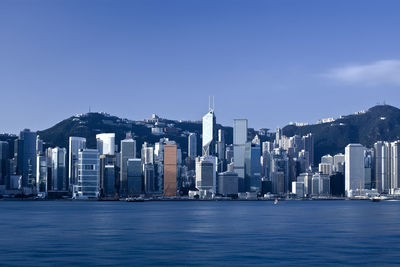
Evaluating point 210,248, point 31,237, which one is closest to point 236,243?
point 210,248

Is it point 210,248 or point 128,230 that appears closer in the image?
point 210,248

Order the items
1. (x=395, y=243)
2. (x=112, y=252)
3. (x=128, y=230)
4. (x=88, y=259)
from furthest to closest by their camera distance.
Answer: (x=128, y=230) < (x=395, y=243) < (x=112, y=252) < (x=88, y=259)

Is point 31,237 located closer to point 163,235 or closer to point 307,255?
point 163,235

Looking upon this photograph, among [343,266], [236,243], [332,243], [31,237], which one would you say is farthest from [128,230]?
[343,266]

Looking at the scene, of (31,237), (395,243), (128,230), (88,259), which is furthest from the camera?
(128,230)

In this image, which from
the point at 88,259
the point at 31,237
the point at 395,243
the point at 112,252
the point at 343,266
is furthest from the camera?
the point at 31,237

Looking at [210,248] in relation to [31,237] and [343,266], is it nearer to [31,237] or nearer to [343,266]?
[343,266]

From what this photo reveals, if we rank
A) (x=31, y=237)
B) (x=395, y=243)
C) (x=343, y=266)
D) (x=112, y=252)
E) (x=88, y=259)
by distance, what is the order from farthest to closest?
1. (x=31, y=237)
2. (x=395, y=243)
3. (x=112, y=252)
4. (x=88, y=259)
5. (x=343, y=266)

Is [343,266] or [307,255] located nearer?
[343,266]

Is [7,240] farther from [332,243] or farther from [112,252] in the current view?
[332,243]
